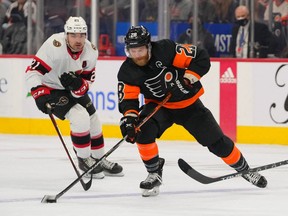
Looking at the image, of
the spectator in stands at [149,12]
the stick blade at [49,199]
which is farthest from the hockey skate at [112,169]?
the spectator in stands at [149,12]

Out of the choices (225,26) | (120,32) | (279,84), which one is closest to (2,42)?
(120,32)

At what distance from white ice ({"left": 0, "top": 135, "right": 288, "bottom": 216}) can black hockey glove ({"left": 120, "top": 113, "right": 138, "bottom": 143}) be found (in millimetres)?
361

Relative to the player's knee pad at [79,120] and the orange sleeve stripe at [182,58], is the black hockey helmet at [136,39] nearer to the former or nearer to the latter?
the orange sleeve stripe at [182,58]

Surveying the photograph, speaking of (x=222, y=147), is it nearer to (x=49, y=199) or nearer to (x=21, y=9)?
(x=49, y=199)

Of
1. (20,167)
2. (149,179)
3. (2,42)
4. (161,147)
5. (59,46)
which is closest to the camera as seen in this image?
(149,179)

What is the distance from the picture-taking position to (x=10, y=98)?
10.5 metres

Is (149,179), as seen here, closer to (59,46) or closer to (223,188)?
(223,188)

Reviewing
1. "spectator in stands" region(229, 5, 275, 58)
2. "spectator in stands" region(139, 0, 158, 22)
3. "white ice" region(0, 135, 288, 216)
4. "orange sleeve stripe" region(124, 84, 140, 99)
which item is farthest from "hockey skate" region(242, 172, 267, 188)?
"spectator in stands" region(139, 0, 158, 22)

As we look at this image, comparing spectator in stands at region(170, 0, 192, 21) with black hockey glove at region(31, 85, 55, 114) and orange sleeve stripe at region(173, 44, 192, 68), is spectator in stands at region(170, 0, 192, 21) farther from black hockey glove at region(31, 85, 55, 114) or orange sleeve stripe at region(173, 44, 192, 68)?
orange sleeve stripe at region(173, 44, 192, 68)

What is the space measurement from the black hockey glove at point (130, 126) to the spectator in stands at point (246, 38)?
4.02 metres

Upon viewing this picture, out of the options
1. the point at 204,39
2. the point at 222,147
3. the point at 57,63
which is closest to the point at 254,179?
the point at 222,147

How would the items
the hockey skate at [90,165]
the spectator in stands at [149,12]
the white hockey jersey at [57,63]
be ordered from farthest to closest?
the spectator in stands at [149,12], the hockey skate at [90,165], the white hockey jersey at [57,63]

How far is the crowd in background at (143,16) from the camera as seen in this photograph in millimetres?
9602

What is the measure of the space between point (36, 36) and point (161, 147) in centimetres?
261
